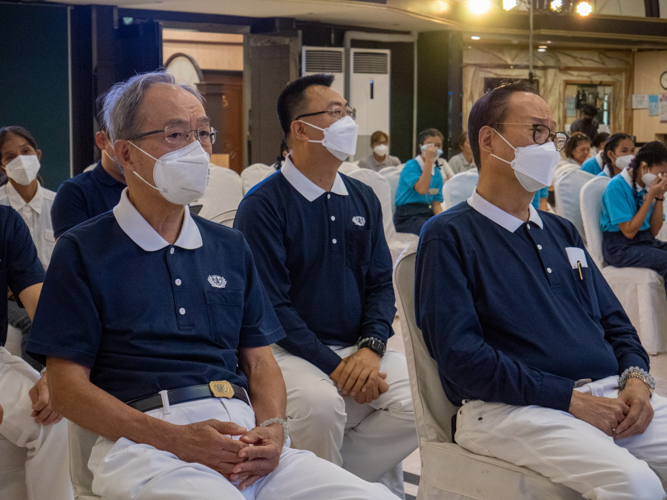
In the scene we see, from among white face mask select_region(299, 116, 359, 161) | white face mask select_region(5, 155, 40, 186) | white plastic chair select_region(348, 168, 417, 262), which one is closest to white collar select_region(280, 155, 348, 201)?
white face mask select_region(299, 116, 359, 161)

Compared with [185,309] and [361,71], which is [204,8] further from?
[185,309]

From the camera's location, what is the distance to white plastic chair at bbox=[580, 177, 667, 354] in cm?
460

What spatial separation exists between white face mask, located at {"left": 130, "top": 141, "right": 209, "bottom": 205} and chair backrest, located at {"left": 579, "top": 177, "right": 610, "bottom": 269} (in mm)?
3500

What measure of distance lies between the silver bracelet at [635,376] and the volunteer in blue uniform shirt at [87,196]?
6.08 feet

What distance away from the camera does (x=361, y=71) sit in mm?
10930

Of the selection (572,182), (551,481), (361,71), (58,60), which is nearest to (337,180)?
(551,481)

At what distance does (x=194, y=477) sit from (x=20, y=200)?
2911mm

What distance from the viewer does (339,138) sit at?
2543 millimetres

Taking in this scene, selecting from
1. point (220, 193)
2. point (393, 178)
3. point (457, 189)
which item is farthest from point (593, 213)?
point (220, 193)

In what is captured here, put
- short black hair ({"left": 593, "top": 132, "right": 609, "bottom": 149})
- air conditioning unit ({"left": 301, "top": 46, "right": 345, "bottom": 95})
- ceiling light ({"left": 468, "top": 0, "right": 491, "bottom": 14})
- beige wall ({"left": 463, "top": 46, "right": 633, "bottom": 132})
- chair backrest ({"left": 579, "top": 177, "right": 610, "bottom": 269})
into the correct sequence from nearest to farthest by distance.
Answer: chair backrest ({"left": 579, "top": 177, "right": 610, "bottom": 269}) < short black hair ({"left": 593, "top": 132, "right": 609, "bottom": 149}) < air conditioning unit ({"left": 301, "top": 46, "right": 345, "bottom": 95}) < ceiling light ({"left": 468, "top": 0, "right": 491, "bottom": 14}) < beige wall ({"left": 463, "top": 46, "right": 633, "bottom": 132})

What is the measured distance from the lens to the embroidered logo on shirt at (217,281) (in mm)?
1646

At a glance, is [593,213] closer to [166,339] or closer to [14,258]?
[14,258]

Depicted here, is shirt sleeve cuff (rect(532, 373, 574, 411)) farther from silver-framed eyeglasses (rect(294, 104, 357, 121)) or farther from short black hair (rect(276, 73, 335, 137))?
short black hair (rect(276, 73, 335, 137))

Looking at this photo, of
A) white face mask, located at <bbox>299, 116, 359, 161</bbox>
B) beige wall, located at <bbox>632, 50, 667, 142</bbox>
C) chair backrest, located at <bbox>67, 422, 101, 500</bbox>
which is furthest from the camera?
beige wall, located at <bbox>632, 50, 667, 142</bbox>
